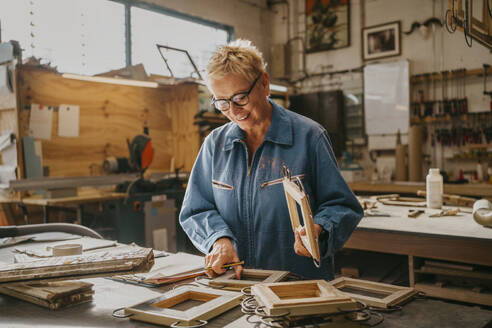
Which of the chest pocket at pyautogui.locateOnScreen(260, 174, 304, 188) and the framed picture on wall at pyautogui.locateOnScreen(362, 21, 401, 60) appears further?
the framed picture on wall at pyautogui.locateOnScreen(362, 21, 401, 60)

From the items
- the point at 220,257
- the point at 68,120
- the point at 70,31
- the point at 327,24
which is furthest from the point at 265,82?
the point at 327,24

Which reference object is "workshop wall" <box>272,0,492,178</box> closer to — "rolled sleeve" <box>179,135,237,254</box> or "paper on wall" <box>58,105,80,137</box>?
"paper on wall" <box>58,105,80,137</box>

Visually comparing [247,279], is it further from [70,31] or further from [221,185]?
[70,31]

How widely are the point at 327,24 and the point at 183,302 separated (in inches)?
240

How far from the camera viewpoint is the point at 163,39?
5680mm

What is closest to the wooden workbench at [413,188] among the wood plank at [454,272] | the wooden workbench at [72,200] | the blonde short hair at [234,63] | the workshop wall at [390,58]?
the workshop wall at [390,58]

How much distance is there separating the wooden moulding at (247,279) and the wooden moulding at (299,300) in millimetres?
170

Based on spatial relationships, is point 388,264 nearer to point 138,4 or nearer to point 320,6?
point 138,4

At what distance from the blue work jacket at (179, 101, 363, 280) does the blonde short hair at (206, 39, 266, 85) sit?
0.71 feet

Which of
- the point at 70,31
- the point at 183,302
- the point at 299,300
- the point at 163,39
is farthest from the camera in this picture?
the point at 163,39

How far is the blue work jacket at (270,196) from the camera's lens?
5.21 feet

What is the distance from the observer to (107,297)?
131cm

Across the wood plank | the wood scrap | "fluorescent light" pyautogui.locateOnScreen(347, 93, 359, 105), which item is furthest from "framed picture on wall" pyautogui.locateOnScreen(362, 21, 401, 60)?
the wood scrap

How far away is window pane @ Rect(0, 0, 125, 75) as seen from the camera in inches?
163
